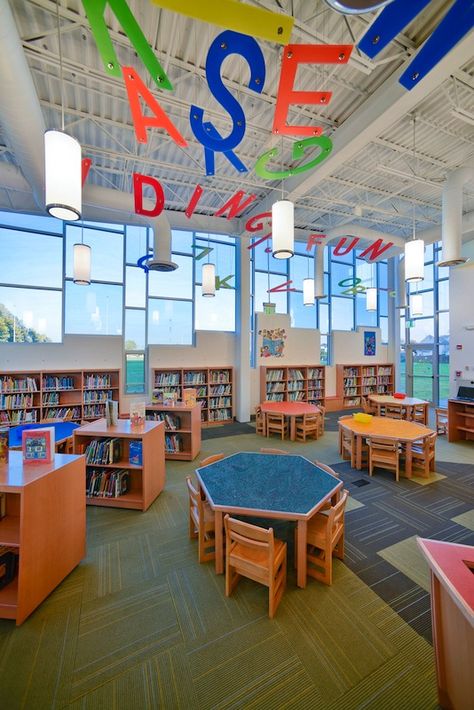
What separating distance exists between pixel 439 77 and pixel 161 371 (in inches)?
284

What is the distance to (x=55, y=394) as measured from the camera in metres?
6.65

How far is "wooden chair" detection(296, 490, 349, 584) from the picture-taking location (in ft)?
8.27

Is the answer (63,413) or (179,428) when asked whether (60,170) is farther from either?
(63,413)

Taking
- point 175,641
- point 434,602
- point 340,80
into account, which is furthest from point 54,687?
point 340,80

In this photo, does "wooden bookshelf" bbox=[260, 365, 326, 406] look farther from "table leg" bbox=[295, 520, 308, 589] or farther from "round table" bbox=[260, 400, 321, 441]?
"table leg" bbox=[295, 520, 308, 589]

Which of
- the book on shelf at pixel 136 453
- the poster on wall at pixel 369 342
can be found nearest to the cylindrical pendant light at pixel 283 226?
the book on shelf at pixel 136 453

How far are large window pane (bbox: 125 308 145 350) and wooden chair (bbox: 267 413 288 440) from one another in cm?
390

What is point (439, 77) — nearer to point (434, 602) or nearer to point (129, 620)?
point (434, 602)

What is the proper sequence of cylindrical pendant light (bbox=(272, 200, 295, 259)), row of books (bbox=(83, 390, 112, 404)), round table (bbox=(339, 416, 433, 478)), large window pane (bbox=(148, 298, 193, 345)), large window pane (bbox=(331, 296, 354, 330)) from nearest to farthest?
cylindrical pendant light (bbox=(272, 200, 295, 259)) → round table (bbox=(339, 416, 433, 478)) → row of books (bbox=(83, 390, 112, 404)) → large window pane (bbox=(148, 298, 193, 345)) → large window pane (bbox=(331, 296, 354, 330))

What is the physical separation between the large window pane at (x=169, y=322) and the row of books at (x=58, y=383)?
6.98ft

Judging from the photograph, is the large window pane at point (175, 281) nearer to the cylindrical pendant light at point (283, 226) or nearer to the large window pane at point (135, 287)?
the large window pane at point (135, 287)

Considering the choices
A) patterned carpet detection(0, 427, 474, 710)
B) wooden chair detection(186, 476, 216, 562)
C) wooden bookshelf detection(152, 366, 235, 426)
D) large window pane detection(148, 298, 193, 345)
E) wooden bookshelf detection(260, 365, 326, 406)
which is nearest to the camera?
patterned carpet detection(0, 427, 474, 710)

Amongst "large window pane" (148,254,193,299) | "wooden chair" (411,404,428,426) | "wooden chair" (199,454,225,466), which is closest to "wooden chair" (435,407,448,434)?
"wooden chair" (411,404,428,426)

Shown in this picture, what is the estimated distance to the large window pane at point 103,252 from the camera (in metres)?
7.53
